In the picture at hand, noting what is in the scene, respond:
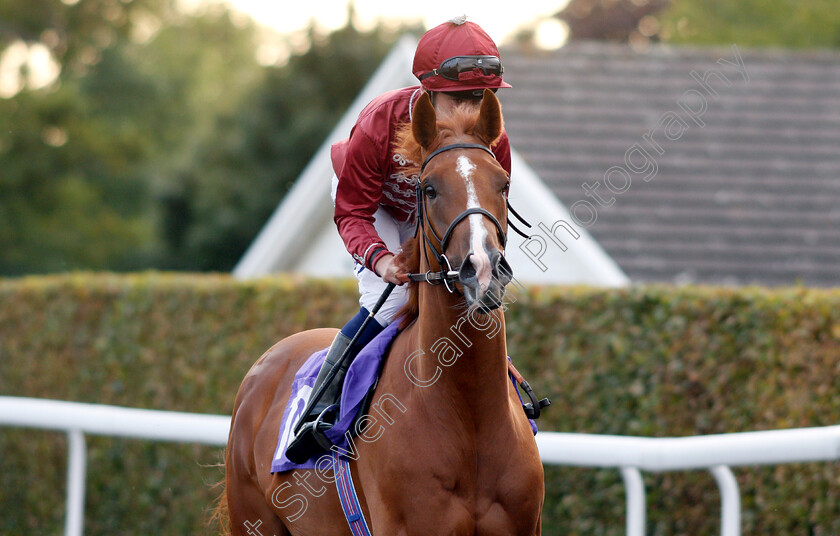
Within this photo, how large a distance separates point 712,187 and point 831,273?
1.64 meters

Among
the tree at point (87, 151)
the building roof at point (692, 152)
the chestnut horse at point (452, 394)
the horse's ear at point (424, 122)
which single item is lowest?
the tree at point (87, 151)

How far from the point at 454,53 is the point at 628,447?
69.0 inches

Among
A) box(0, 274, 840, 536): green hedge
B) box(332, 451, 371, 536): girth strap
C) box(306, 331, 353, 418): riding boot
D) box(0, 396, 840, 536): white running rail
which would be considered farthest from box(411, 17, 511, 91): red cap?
box(0, 274, 840, 536): green hedge

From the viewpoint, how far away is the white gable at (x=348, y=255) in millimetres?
9117

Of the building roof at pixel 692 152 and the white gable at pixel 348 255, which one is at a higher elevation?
the building roof at pixel 692 152

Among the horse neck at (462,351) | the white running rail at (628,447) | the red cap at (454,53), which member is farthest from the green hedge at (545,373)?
the red cap at (454,53)

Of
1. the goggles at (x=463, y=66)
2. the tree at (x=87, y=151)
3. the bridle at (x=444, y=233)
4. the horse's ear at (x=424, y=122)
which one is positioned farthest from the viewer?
the tree at (x=87, y=151)

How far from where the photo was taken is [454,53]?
9.41ft

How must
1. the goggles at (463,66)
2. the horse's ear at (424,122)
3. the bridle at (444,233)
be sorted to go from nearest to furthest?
the bridle at (444,233)
the horse's ear at (424,122)
the goggles at (463,66)

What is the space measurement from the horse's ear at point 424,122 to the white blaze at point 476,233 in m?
0.16

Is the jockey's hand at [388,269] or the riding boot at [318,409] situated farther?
the riding boot at [318,409]

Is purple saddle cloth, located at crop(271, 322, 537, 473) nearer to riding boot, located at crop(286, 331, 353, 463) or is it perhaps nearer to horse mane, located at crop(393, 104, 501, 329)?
riding boot, located at crop(286, 331, 353, 463)

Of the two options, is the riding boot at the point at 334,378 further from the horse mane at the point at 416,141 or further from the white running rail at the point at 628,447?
the white running rail at the point at 628,447

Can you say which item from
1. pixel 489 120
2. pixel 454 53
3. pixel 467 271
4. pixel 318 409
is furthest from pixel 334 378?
pixel 454 53
